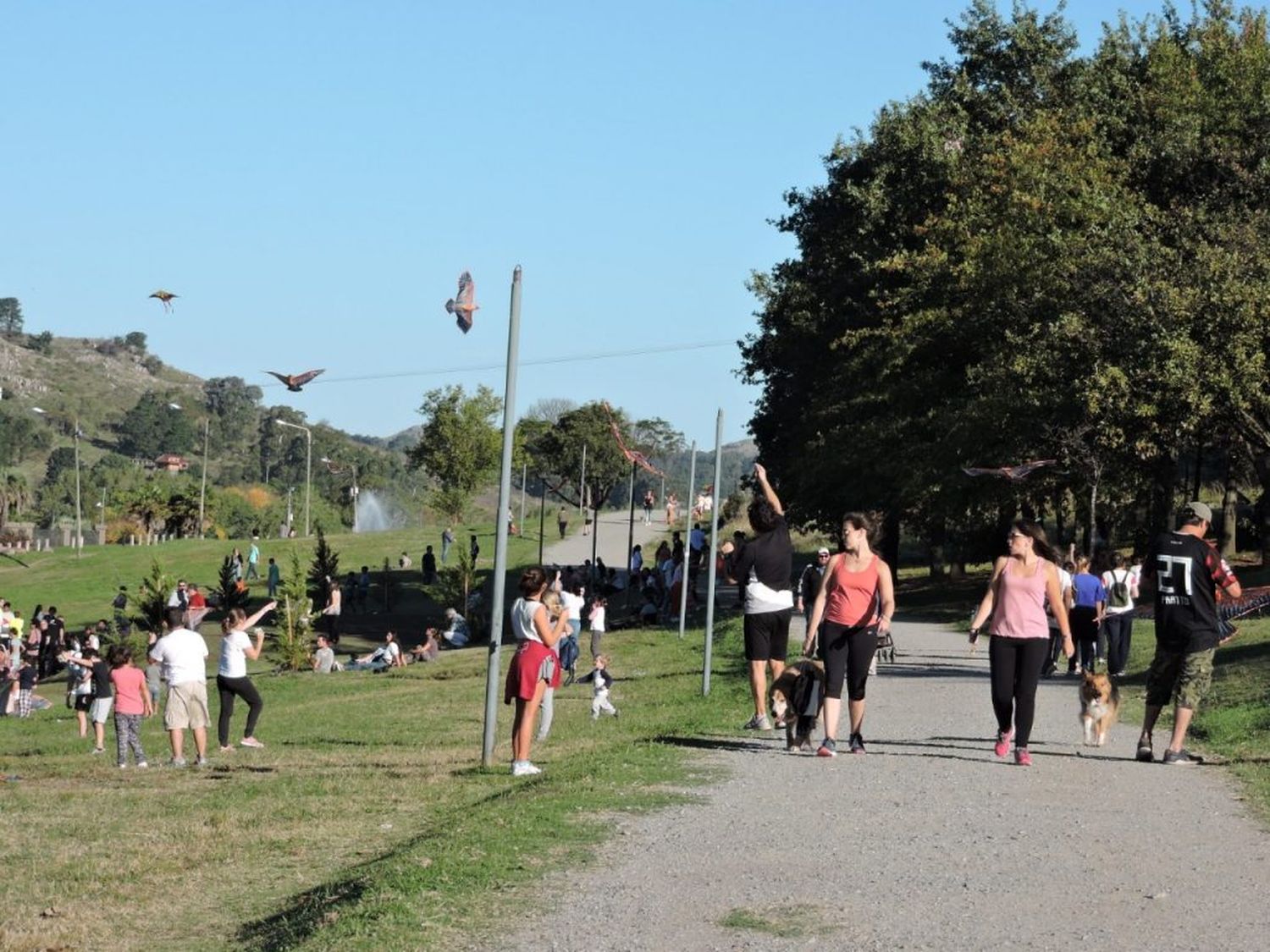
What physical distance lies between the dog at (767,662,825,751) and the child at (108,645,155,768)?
25.9ft

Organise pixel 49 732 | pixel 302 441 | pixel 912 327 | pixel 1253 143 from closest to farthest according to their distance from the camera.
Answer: pixel 49 732 < pixel 1253 143 < pixel 912 327 < pixel 302 441

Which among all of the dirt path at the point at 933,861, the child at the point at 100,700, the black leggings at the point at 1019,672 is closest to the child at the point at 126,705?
the child at the point at 100,700

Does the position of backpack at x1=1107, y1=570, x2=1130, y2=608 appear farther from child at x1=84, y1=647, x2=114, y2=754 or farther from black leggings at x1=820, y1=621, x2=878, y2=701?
child at x1=84, y1=647, x2=114, y2=754

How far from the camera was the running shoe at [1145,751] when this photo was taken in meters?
13.2

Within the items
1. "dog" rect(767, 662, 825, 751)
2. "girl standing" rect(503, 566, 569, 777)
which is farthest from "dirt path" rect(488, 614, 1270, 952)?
"girl standing" rect(503, 566, 569, 777)

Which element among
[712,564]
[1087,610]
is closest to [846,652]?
[712,564]

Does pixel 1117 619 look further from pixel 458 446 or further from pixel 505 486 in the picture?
pixel 458 446

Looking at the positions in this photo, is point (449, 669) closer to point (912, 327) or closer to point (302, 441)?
point (912, 327)

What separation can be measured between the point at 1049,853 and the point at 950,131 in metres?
37.6

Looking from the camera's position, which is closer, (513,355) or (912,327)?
(513,355)

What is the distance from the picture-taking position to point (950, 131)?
148ft

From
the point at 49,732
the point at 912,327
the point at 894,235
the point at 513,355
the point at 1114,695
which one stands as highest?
the point at 894,235

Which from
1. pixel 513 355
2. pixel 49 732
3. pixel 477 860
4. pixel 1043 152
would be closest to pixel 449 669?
pixel 49 732

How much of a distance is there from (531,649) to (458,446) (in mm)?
83695
